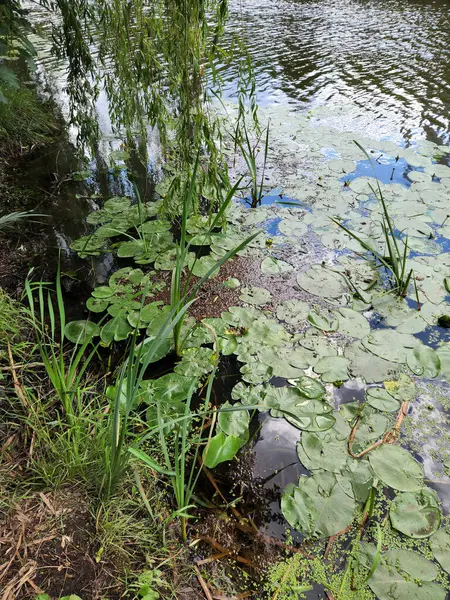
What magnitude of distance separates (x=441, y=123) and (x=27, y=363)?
13.1ft

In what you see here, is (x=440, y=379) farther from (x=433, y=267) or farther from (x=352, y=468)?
(x=433, y=267)

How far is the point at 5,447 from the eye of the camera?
120 cm

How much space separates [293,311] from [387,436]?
72cm

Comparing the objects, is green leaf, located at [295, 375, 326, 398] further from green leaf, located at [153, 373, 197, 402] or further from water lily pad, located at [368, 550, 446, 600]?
water lily pad, located at [368, 550, 446, 600]

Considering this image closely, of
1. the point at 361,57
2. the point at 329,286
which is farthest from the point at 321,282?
the point at 361,57

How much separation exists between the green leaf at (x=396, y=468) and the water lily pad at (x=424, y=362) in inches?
15.6

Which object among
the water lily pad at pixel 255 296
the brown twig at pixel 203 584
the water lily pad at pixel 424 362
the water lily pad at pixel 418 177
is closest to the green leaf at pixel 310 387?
the water lily pad at pixel 424 362

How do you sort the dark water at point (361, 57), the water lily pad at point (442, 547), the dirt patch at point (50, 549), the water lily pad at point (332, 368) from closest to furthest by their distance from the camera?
the dirt patch at point (50, 549), the water lily pad at point (442, 547), the water lily pad at point (332, 368), the dark water at point (361, 57)

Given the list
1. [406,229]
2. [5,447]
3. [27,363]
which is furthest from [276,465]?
[406,229]

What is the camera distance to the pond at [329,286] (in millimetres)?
1387

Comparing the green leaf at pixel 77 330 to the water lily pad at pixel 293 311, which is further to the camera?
the water lily pad at pixel 293 311

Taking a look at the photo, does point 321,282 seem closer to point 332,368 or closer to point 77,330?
point 332,368

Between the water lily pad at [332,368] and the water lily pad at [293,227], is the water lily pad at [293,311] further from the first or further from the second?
the water lily pad at [293,227]

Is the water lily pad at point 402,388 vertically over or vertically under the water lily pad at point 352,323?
under
